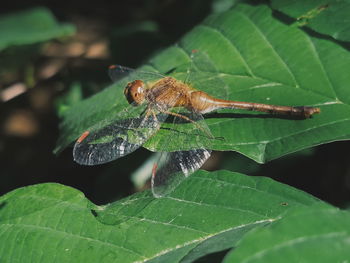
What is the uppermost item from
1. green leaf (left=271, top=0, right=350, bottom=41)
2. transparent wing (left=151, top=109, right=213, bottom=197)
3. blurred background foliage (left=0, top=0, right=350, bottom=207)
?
green leaf (left=271, top=0, right=350, bottom=41)

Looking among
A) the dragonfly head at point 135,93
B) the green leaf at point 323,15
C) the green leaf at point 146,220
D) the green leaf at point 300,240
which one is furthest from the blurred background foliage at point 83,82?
the green leaf at point 300,240

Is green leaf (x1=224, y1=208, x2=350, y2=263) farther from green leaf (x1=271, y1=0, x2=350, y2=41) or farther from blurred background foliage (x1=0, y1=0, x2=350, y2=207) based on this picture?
blurred background foliage (x1=0, y1=0, x2=350, y2=207)

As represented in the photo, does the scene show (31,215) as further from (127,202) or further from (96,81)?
(96,81)

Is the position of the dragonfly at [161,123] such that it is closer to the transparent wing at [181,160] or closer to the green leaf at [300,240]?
the transparent wing at [181,160]

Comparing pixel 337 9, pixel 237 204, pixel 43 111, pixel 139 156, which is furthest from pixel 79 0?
pixel 237 204

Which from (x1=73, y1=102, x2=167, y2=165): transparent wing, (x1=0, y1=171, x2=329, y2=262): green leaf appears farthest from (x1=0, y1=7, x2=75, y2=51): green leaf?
(x1=0, y1=171, x2=329, y2=262): green leaf

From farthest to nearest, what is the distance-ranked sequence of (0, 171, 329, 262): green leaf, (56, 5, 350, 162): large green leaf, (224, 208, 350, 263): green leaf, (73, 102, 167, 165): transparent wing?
(73, 102, 167, 165): transparent wing, (56, 5, 350, 162): large green leaf, (0, 171, 329, 262): green leaf, (224, 208, 350, 263): green leaf

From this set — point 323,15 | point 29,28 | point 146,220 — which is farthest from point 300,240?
point 29,28

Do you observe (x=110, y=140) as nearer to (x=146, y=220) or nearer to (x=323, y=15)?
(x=146, y=220)
